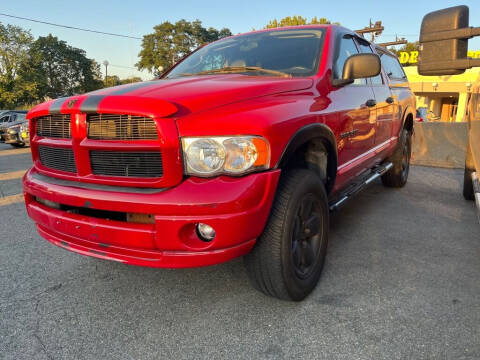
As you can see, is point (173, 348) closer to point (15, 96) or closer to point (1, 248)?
point (1, 248)

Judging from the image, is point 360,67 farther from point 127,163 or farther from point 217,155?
point 127,163

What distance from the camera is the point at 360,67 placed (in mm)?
2609

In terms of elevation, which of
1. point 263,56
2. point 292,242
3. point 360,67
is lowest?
point 292,242

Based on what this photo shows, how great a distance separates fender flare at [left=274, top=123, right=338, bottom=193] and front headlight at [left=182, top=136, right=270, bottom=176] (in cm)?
20

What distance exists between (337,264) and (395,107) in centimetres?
237

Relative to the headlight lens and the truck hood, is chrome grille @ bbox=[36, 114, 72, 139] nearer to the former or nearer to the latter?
the truck hood

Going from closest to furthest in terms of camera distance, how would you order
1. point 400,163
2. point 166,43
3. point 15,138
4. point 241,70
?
1. point 241,70
2. point 400,163
3. point 15,138
4. point 166,43

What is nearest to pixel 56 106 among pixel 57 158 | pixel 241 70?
pixel 57 158

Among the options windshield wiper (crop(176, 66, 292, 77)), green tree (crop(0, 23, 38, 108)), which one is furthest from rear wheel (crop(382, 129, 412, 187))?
green tree (crop(0, 23, 38, 108))

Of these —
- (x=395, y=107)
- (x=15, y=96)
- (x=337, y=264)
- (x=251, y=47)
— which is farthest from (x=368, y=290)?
(x=15, y=96)

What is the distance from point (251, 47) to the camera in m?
3.12

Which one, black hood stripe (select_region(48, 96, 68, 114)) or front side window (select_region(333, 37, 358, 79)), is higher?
front side window (select_region(333, 37, 358, 79))

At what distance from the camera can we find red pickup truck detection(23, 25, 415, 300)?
5.68 feet

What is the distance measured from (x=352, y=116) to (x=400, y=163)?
2.64 meters
